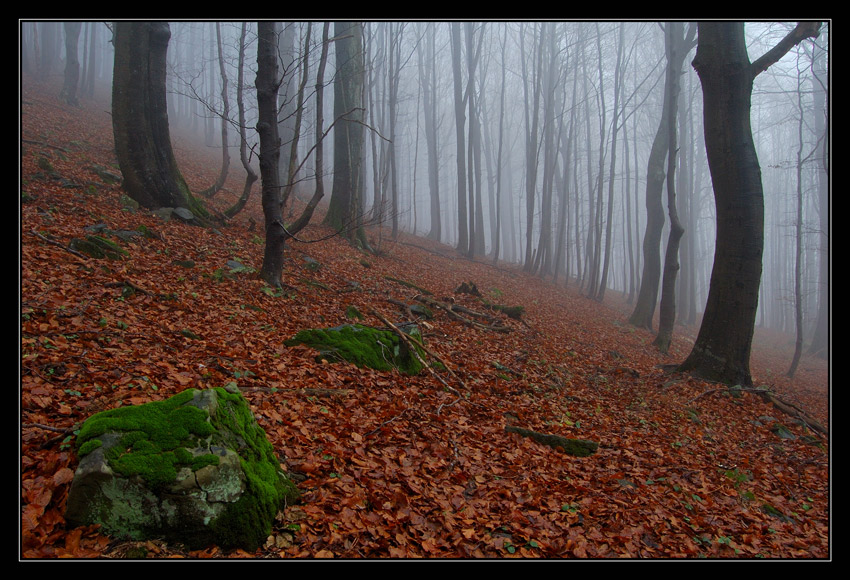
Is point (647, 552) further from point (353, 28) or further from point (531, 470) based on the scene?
point (353, 28)

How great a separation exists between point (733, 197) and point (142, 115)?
36.8ft

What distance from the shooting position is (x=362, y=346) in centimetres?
624

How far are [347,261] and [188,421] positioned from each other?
878 centimetres

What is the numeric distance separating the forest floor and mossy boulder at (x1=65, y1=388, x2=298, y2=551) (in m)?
0.10

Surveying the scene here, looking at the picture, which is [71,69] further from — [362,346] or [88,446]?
[88,446]

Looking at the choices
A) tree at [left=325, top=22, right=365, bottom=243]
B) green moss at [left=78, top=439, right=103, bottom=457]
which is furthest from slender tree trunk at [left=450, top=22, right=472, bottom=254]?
green moss at [left=78, top=439, right=103, bottom=457]

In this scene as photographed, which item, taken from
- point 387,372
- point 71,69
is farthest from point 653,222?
point 71,69

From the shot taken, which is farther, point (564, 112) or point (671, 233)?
point (564, 112)

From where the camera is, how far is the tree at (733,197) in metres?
7.95

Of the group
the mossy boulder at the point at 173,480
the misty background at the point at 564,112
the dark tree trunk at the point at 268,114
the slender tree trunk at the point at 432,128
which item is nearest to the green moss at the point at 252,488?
the mossy boulder at the point at 173,480

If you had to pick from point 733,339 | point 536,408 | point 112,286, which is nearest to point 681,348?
point 733,339

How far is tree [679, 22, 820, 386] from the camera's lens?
7.95 metres

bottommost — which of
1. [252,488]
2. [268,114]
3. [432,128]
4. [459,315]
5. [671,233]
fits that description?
[252,488]

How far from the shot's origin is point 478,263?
2142cm
